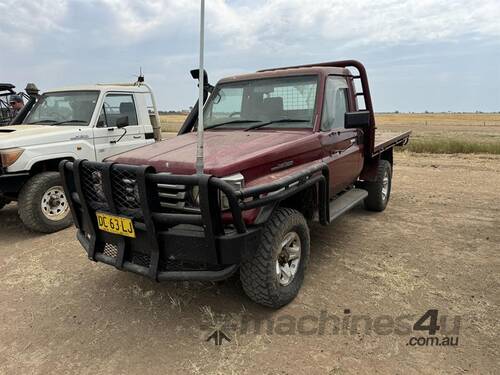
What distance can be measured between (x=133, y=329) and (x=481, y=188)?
742 cm

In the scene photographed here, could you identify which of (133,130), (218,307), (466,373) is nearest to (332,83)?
(218,307)

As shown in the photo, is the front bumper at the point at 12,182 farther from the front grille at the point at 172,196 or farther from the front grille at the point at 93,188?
the front grille at the point at 172,196

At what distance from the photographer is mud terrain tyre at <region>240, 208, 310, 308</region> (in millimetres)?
3014

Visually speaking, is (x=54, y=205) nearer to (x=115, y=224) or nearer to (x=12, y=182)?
(x=12, y=182)

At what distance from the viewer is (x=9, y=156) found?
5.06 meters

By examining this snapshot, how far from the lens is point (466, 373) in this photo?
8.29 feet

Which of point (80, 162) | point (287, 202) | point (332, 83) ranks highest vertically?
point (332, 83)

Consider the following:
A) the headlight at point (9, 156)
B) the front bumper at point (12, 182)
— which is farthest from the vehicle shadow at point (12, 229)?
the headlight at point (9, 156)

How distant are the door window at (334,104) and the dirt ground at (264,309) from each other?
4.86ft

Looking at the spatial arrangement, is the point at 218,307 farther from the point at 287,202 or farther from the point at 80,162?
the point at 80,162

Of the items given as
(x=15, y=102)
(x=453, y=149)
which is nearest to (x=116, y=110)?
(x=15, y=102)

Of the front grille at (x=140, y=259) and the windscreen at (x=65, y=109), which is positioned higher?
the windscreen at (x=65, y=109)

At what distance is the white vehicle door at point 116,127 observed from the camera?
613cm

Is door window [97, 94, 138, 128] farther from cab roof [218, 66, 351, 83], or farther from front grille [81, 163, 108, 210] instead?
front grille [81, 163, 108, 210]
